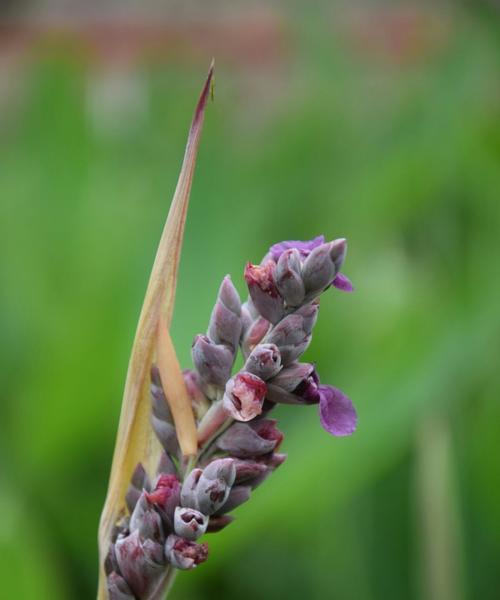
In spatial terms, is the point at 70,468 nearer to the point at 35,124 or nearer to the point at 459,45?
the point at 35,124

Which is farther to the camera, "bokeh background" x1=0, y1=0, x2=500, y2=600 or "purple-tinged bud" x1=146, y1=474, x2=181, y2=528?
"bokeh background" x1=0, y1=0, x2=500, y2=600

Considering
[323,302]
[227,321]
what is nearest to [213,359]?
[227,321]

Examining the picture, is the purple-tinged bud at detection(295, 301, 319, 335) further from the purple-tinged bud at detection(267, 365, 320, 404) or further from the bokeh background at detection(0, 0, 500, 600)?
the bokeh background at detection(0, 0, 500, 600)

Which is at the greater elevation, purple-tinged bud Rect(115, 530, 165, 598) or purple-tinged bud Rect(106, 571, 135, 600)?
purple-tinged bud Rect(115, 530, 165, 598)

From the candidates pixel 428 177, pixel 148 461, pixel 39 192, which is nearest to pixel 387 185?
pixel 428 177

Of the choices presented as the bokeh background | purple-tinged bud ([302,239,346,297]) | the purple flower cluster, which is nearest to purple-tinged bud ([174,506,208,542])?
the purple flower cluster

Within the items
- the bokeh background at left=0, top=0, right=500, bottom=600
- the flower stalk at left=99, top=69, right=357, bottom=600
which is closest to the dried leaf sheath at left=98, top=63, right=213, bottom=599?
the flower stalk at left=99, top=69, right=357, bottom=600
